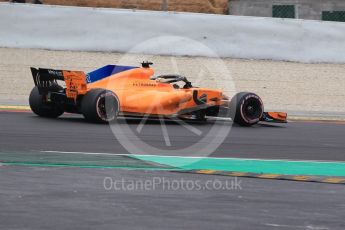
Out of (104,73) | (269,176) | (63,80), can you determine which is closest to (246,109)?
(104,73)

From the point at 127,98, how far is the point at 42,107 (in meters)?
1.61

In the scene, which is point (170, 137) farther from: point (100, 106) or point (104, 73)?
point (104, 73)

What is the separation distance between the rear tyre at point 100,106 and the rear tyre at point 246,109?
2.41 m

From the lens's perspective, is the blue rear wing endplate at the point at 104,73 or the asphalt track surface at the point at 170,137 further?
the blue rear wing endplate at the point at 104,73

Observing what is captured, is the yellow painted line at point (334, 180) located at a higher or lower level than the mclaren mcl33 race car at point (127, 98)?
lower

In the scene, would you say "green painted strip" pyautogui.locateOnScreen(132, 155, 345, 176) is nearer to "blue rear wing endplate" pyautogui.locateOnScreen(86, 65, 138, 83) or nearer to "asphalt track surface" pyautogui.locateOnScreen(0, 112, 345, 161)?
"asphalt track surface" pyautogui.locateOnScreen(0, 112, 345, 161)

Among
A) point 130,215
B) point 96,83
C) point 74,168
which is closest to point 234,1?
point 96,83

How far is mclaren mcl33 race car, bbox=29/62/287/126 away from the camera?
50.1ft

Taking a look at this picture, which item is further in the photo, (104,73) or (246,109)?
(246,109)

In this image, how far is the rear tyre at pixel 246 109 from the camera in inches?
645

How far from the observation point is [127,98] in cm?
1568

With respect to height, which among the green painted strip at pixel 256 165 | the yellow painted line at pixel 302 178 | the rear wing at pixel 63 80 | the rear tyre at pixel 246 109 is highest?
the rear wing at pixel 63 80

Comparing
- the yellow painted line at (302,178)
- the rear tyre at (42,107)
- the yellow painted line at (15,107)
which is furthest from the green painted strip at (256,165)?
the yellow painted line at (15,107)

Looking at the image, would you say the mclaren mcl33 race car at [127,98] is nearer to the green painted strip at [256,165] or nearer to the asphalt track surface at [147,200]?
the asphalt track surface at [147,200]
